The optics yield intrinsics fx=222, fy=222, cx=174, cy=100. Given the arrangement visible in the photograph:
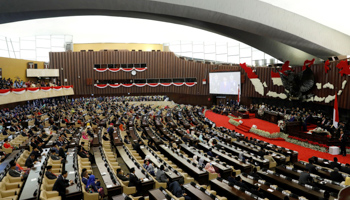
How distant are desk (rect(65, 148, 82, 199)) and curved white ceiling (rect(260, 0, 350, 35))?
344 inches

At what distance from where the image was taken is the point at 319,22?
998 centimetres

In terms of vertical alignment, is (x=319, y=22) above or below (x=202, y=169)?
above

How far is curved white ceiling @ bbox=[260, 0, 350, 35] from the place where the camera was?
27.5 feet

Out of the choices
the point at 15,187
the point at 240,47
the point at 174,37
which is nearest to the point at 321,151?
the point at 15,187

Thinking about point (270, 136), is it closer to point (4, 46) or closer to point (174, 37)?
point (174, 37)

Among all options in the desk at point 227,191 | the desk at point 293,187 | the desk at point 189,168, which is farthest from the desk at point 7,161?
the desk at point 293,187

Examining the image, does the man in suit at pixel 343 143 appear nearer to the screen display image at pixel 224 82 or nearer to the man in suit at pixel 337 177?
the man in suit at pixel 337 177

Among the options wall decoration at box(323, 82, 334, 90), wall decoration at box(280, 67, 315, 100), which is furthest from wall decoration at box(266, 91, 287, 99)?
wall decoration at box(323, 82, 334, 90)

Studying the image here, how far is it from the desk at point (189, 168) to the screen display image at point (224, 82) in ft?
48.9

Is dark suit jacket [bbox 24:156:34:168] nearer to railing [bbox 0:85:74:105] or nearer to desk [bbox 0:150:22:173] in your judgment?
desk [bbox 0:150:22:173]

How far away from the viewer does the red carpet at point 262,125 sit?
1464 centimetres

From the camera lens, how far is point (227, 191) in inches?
222

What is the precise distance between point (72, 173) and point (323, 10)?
10866 mm

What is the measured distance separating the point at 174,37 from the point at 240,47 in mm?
8589
